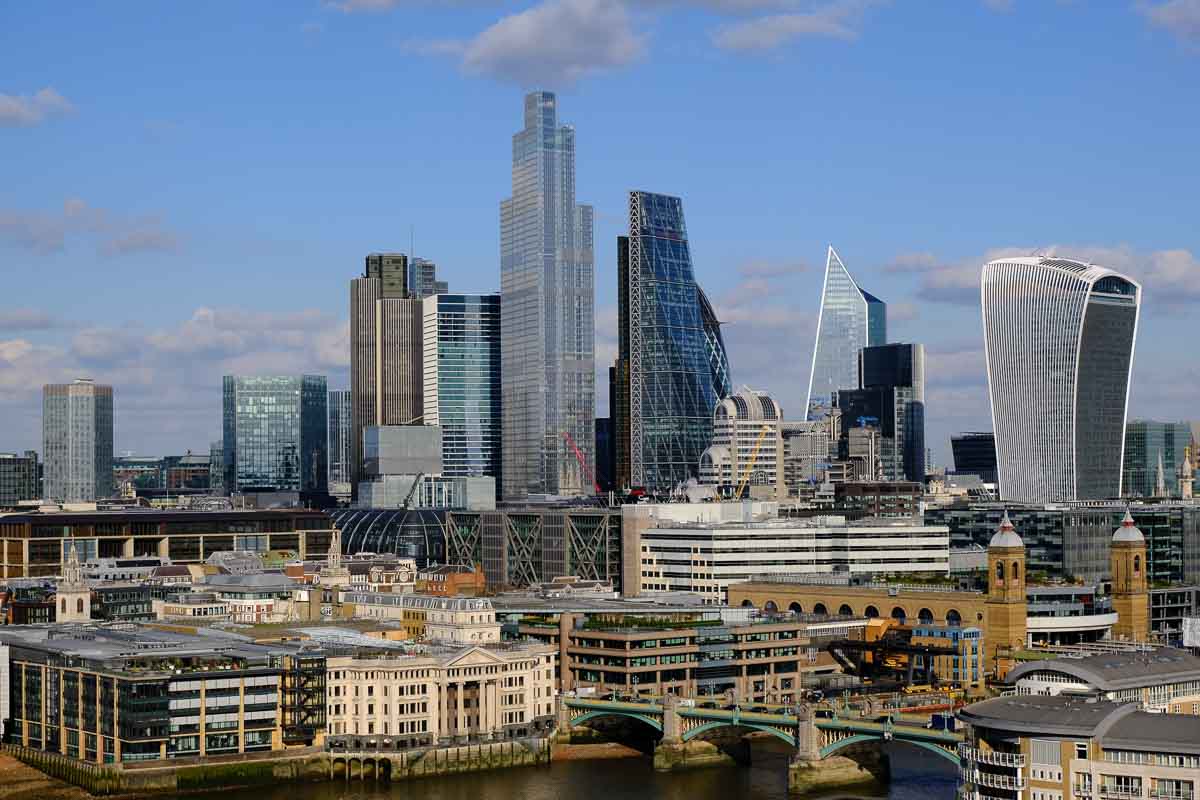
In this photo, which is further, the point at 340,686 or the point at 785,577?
the point at 785,577

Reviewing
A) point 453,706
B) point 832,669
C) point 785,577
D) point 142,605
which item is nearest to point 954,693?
point 832,669

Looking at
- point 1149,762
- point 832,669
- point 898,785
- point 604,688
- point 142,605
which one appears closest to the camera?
point 1149,762

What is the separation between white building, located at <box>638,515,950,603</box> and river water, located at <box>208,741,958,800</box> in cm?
6395

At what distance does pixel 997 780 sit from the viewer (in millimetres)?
90938

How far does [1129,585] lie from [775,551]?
40.2 m

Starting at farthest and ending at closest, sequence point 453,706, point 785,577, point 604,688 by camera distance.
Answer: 1. point 785,577
2. point 604,688
3. point 453,706

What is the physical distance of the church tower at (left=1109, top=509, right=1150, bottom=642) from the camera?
164 meters

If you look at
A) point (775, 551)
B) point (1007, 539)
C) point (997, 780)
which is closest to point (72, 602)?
point (775, 551)

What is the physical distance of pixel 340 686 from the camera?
122250 millimetres

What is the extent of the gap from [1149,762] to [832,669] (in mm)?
69524

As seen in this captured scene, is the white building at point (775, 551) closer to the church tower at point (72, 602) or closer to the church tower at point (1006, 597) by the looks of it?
the church tower at point (1006, 597)

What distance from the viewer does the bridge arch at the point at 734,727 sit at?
118125 mm

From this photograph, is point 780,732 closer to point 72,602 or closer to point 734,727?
point 734,727

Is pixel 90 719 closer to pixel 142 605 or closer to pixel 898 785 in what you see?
pixel 898 785
